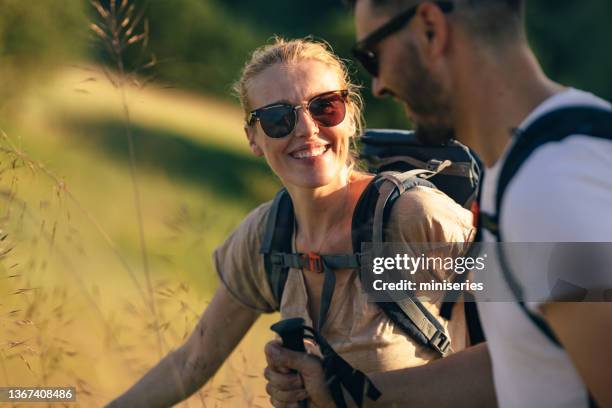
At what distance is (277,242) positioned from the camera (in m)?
3.04

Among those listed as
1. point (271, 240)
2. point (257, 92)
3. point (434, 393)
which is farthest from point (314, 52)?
point (434, 393)

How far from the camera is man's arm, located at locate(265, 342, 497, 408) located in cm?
225

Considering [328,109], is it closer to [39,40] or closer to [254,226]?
[254,226]

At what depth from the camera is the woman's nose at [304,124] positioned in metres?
3.03

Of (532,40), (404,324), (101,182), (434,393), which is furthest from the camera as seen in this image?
(532,40)

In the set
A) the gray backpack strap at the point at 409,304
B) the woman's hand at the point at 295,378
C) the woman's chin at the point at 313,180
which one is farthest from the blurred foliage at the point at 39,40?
the woman's hand at the point at 295,378

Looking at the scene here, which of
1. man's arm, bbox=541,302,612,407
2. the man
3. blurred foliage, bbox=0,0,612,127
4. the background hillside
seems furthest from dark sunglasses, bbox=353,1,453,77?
blurred foliage, bbox=0,0,612,127

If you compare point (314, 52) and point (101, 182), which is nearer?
point (314, 52)

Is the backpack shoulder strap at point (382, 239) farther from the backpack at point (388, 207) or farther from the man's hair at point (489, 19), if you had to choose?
the man's hair at point (489, 19)

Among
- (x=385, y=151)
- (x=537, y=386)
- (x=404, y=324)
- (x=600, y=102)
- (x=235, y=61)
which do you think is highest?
(x=235, y=61)

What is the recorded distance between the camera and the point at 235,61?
876 inches

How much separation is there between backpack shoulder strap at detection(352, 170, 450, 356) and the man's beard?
2.94 ft

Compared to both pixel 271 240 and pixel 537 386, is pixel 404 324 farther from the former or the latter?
pixel 537 386

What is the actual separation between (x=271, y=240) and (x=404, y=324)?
582mm
